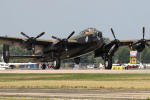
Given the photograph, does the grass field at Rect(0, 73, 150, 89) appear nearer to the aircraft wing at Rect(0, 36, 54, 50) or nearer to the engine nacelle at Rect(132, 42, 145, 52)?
the engine nacelle at Rect(132, 42, 145, 52)

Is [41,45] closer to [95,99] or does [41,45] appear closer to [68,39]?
[68,39]

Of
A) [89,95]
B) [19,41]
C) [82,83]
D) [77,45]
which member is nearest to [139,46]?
[77,45]

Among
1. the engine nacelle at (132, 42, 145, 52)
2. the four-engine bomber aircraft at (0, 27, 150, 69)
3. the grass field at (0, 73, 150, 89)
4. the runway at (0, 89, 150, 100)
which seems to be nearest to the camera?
the runway at (0, 89, 150, 100)

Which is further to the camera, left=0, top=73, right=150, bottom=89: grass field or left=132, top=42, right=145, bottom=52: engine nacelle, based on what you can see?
left=132, top=42, right=145, bottom=52: engine nacelle

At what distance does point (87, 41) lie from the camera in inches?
3120

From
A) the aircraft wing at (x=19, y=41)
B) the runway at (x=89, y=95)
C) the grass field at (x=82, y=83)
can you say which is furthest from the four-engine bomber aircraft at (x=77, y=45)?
the runway at (x=89, y=95)

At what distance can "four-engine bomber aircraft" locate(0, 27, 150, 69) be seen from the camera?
78812 mm

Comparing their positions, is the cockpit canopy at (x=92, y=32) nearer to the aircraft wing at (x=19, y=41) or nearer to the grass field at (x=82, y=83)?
the aircraft wing at (x=19, y=41)

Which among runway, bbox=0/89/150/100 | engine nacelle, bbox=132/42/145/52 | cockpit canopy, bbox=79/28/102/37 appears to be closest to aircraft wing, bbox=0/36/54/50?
cockpit canopy, bbox=79/28/102/37

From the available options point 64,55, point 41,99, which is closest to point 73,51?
point 64,55

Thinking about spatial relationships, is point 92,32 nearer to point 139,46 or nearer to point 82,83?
point 139,46

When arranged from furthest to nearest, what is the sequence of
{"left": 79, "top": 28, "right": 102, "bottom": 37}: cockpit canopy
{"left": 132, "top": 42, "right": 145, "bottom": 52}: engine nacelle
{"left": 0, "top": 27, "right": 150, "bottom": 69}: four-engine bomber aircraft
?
{"left": 79, "top": 28, "right": 102, "bottom": 37}: cockpit canopy → {"left": 0, "top": 27, "right": 150, "bottom": 69}: four-engine bomber aircraft → {"left": 132, "top": 42, "right": 145, "bottom": 52}: engine nacelle

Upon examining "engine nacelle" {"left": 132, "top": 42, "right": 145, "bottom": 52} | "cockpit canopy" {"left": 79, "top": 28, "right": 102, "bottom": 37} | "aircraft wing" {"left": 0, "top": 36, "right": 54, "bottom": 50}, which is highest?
"cockpit canopy" {"left": 79, "top": 28, "right": 102, "bottom": 37}

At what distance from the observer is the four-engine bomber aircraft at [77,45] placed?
3103 inches
